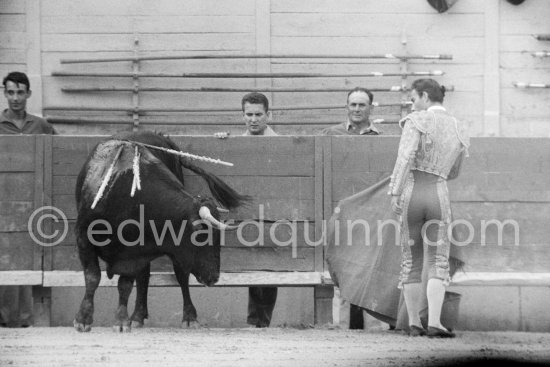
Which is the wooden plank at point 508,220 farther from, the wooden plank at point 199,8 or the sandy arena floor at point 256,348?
the wooden plank at point 199,8

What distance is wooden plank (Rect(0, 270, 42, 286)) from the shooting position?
9.45 m

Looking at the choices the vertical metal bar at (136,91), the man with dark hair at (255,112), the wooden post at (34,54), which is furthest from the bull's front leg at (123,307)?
the wooden post at (34,54)

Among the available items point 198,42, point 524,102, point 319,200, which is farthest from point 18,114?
point 524,102

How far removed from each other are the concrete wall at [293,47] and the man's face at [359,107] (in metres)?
2.14

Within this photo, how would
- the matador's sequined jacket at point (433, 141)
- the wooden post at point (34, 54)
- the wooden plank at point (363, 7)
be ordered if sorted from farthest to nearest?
the wooden plank at point (363, 7) < the wooden post at point (34, 54) < the matador's sequined jacket at point (433, 141)

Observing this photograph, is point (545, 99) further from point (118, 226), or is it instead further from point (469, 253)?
point (118, 226)

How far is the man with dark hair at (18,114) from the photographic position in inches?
388

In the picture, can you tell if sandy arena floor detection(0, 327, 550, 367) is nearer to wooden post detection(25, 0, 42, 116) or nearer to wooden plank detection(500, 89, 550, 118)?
wooden post detection(25, 0, 42, 116)

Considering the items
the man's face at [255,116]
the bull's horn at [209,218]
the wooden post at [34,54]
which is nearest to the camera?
the bull's horn at [209,218]

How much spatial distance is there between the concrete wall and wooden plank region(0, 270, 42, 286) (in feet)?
8.43

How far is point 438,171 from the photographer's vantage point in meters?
8.38

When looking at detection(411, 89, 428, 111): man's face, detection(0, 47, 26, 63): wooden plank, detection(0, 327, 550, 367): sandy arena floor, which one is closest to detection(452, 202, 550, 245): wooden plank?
detection(0, 327, 550, 367): sandy arena floor

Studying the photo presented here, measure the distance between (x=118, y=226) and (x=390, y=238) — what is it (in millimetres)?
1643

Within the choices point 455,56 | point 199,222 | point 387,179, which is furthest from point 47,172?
point 455,56
